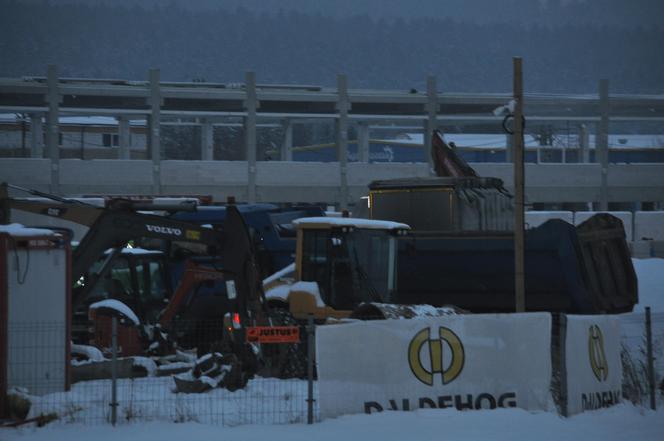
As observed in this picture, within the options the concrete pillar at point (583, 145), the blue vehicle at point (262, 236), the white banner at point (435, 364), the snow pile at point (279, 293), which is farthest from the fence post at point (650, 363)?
the concrete pillar at point (583, 145)

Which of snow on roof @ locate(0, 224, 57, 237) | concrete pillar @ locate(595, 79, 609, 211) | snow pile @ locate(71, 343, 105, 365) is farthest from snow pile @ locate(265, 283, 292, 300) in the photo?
concrete pillar @ locate(595, 79, 609, 211)

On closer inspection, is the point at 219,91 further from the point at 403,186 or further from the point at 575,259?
the point at 575,259

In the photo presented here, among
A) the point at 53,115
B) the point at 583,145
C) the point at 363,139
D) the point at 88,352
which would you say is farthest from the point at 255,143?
the point at 88,352

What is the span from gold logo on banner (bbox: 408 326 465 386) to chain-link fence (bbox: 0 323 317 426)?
4.37 feet

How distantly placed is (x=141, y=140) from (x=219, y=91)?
42744 millimetres

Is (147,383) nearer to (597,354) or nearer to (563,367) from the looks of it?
(563,367)

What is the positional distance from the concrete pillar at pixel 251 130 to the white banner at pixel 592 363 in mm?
43016

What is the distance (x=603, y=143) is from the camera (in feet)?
204

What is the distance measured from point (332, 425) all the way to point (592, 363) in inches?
144

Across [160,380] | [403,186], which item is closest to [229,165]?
[403,186]

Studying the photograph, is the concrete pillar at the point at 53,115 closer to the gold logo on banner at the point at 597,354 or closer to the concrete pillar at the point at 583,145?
the concrete pillar at the point at 583,145

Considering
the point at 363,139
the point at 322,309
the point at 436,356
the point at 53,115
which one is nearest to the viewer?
the point at 436,356

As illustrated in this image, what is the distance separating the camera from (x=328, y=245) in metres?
19.3

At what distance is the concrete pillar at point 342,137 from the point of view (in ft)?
190
